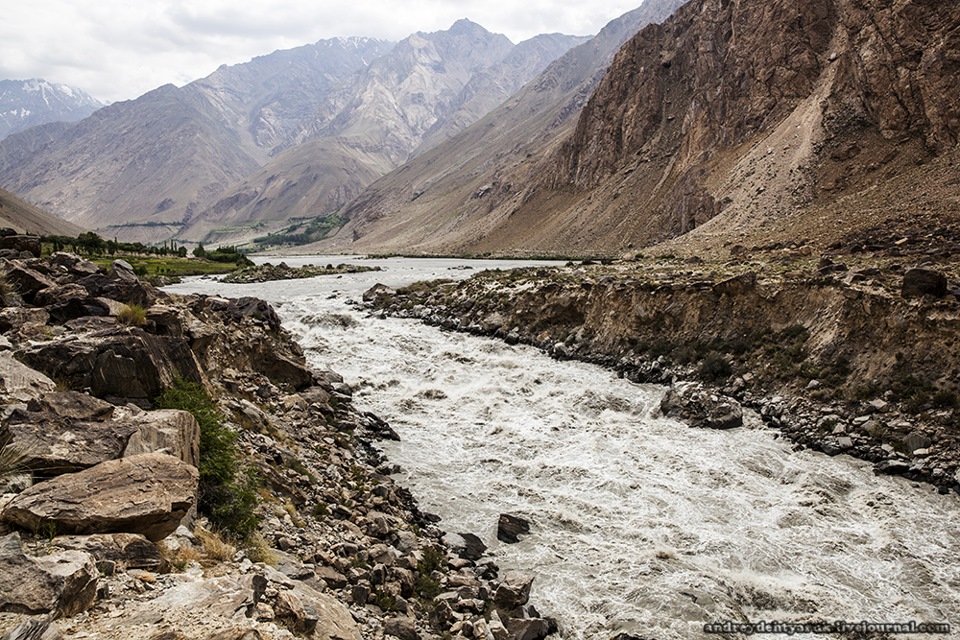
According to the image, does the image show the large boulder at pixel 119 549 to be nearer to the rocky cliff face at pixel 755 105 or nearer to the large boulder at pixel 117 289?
the large boulder at pixel 117 289

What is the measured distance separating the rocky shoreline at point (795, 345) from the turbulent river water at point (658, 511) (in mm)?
1300

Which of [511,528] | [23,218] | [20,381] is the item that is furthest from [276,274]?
[23,218]

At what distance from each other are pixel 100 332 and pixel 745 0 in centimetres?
11138

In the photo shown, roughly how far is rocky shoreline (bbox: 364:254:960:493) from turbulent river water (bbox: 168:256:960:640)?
4.27 feet

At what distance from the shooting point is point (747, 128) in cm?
8862

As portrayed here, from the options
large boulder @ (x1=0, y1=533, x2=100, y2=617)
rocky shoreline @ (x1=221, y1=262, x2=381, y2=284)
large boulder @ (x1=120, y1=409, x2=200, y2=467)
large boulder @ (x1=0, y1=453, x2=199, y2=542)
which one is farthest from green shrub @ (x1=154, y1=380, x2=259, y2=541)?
rocky shoreline @ (x1=221, y1=262, x2=381, y2=284)

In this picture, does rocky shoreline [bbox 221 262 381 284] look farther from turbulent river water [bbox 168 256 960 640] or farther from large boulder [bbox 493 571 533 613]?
large boulder [bbox 493 571 533 613]

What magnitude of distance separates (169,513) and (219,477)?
2.52 metres

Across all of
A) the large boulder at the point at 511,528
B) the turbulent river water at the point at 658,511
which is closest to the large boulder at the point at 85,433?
the turbulent river water at the point at 658,511

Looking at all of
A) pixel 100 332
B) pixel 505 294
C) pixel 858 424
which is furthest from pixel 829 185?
pixel 100 332

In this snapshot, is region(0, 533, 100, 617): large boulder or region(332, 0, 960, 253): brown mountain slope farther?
region(332, 0, 960, 253): brown mountain slope

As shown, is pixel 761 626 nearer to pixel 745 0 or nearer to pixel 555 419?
pixel 555 419

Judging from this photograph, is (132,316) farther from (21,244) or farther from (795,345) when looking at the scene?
(795,345)

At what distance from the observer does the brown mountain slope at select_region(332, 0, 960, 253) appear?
203 ft
